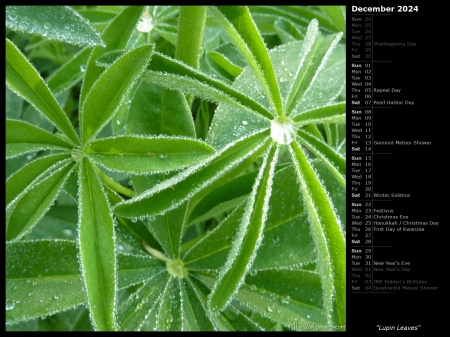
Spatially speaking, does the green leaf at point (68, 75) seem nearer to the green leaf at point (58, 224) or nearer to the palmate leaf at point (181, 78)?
the green leaf at point (58, 224)

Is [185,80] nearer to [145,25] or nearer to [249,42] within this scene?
[249,42]

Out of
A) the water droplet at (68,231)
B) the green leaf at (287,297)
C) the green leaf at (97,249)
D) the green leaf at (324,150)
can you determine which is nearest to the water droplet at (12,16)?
the green leaf at (97,249)

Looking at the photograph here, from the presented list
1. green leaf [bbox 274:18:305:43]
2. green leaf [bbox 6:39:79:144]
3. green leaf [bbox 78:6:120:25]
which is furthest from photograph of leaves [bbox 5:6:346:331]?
green leaf [bbox 78:6:120:25]

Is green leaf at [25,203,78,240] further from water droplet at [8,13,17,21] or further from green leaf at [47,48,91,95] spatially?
water droplet at [8,13,17,21]

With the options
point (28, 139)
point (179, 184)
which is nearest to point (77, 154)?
point (28, 139)
